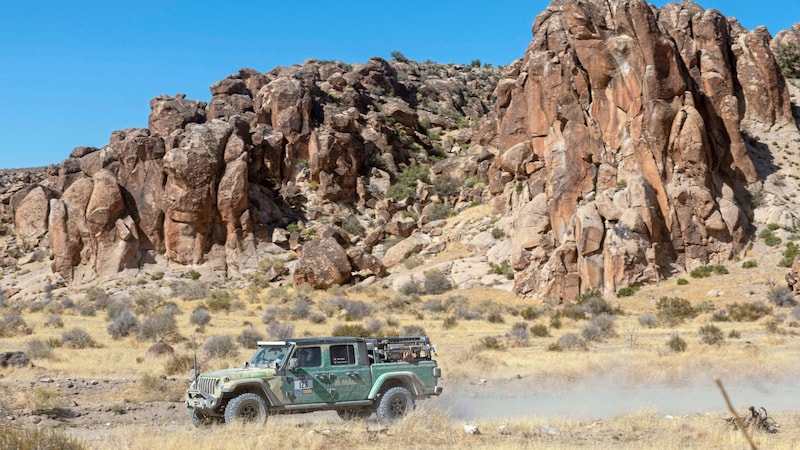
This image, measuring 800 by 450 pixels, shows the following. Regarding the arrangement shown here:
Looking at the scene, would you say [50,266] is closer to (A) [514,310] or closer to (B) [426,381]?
(A) [514,310]

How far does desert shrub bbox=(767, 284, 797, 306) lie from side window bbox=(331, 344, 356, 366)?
1060 inches

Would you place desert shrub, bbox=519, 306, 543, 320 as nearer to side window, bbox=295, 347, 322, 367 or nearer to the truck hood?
side window, bbox=295, 347, 322, 367

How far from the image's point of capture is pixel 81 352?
80.3ft

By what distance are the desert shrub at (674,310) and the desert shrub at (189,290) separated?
28.9 m

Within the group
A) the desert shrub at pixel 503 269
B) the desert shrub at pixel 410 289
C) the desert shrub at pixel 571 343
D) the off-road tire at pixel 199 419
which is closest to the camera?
the off-road tire at pixel 199 419

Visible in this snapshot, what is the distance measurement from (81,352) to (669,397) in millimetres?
19129

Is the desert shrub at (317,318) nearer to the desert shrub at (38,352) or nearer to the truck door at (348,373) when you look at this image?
the desert shrub at (38,352)

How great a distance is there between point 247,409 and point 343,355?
1.96m

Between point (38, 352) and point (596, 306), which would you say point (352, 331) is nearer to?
point (38, 352)

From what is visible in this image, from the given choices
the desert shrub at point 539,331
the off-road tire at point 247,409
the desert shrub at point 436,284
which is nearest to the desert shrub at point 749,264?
the desert shrub at point 539,331

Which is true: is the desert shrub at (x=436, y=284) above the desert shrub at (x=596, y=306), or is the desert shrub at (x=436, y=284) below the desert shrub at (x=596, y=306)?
above

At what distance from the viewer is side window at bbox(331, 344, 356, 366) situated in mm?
12922

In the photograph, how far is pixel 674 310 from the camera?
3241cm

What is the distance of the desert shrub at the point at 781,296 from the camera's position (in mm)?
32531
